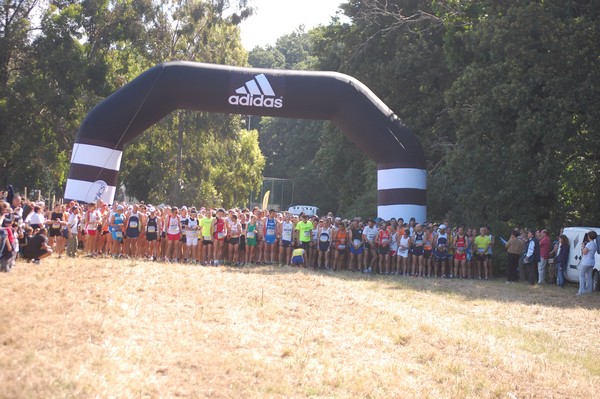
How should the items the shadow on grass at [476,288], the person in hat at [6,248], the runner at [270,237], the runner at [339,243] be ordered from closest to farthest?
Answer: the person in hat at [6,248] < the shadow on grass at [476,288] < the runner at [270,237] < the runner at [339,243]

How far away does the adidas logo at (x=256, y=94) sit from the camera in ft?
74.3

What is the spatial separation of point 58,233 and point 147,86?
518 centimetres

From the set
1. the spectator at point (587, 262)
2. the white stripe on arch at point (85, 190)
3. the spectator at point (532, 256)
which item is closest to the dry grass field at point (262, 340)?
the spectator at point (587, 262)

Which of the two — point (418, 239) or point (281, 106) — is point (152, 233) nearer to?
point (281, 106)

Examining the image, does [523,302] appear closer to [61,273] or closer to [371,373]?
[371,373]

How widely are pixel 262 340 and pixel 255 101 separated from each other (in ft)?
44.2

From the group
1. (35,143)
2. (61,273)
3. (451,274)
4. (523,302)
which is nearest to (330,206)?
(35,143)

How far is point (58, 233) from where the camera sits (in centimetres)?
1911

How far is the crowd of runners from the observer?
19.6m

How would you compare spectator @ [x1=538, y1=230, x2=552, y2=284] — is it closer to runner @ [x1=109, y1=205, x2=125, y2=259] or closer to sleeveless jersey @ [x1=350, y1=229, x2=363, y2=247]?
sleeveless jersey @ [x1=350, y1=229, x2=363, y2=247]

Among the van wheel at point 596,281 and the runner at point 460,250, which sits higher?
the runner at point 460,250

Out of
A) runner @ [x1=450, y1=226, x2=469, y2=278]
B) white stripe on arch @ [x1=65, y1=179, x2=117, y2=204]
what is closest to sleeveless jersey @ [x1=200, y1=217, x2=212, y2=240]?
white stripe on arch @ [x1=65, y1=179, x2=117, y2=204]

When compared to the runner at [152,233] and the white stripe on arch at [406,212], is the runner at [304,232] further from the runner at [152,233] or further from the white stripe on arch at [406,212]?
the runner at [152,233]

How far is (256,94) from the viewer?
22734mm
